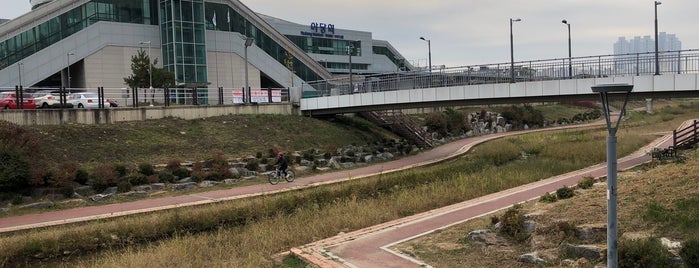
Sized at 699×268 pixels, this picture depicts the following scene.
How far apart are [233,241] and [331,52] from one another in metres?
84.7

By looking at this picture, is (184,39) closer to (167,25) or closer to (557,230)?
(167,25)

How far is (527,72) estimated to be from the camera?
96.8 ft

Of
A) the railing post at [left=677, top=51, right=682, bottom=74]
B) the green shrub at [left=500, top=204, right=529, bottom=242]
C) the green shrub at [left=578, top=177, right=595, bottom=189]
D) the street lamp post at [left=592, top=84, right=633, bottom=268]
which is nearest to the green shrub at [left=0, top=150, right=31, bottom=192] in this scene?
the green shrub at [left=500, top=204, right=529, bottom=242]

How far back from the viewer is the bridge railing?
24.0 m

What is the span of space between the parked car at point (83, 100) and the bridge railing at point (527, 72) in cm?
1687

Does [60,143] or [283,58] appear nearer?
[60,143]

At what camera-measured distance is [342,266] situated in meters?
11.1

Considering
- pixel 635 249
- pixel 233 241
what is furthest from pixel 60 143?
pixel 635 249

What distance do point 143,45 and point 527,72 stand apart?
47637mm

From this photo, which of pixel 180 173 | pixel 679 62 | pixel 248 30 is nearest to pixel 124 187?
pixel 180 173

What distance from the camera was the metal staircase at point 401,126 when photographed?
1779 inches

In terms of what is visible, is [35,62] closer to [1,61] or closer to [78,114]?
[1,61]

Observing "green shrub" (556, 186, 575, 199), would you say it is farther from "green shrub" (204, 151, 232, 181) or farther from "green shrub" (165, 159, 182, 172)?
"green shrub" (165, 159, 182, 172)

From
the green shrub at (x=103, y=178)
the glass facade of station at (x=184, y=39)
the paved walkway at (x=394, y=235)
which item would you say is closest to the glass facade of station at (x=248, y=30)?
the glass facade of station at (x=184, y=39)
